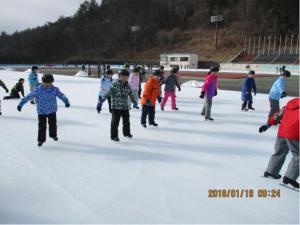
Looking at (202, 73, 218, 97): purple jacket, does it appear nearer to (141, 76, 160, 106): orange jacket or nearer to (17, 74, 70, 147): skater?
(141, 76, 160, 106): orange jacket

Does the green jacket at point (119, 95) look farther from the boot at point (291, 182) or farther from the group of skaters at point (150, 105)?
the boot at point (291, 182)

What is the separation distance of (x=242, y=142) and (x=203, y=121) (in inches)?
85.3

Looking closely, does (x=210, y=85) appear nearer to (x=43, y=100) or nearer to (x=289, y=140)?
(x=43, y=100)

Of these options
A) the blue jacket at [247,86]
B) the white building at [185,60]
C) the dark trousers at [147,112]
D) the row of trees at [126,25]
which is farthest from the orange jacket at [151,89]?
the row of trees at [126,25]

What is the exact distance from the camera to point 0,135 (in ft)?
20.9

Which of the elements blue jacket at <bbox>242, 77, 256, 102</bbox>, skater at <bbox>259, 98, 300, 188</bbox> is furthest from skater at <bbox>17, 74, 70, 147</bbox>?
blue jacket at <bbox>242, 77, 256, 102</bbox>

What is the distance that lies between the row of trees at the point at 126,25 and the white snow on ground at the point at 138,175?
74.5 m

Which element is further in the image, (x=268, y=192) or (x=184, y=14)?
(x=184, y=14)

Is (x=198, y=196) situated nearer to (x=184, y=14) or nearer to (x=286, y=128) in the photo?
(x=286, y=128)

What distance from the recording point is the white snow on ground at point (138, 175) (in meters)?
3.18

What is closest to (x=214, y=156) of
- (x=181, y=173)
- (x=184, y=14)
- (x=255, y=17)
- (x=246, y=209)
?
(x=181, y=173)
